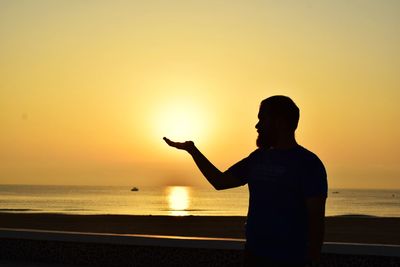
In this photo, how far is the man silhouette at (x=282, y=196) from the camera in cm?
319

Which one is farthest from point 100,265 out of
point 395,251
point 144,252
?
point 395,251

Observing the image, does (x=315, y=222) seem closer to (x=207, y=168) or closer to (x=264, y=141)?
(x=264, y=141)

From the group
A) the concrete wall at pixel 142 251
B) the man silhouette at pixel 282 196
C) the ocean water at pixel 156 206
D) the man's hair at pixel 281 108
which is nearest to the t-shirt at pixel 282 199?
the man silhouette at pixel 282 196

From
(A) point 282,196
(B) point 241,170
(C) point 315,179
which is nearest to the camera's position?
(C) point 315,179

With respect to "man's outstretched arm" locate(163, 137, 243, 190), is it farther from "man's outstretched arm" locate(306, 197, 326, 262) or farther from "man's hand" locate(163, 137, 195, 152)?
"man's outstretched arm" locate(306, 197, 326, 262)

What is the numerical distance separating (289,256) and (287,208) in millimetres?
224

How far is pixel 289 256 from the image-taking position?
10.8ft

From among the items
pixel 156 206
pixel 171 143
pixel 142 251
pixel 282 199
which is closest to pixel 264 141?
pixel 282 199

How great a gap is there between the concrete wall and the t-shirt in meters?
4.64

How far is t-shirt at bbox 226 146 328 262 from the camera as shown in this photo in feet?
10.4

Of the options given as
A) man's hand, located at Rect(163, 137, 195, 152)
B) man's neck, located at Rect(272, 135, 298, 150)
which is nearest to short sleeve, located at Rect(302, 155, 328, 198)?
man's neck, located at Rect(272, 135, 298, 150)

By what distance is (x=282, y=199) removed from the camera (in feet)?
10.7

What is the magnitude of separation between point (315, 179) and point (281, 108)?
36 centimetres

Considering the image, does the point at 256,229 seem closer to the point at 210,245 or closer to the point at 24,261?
the point at 210,245
